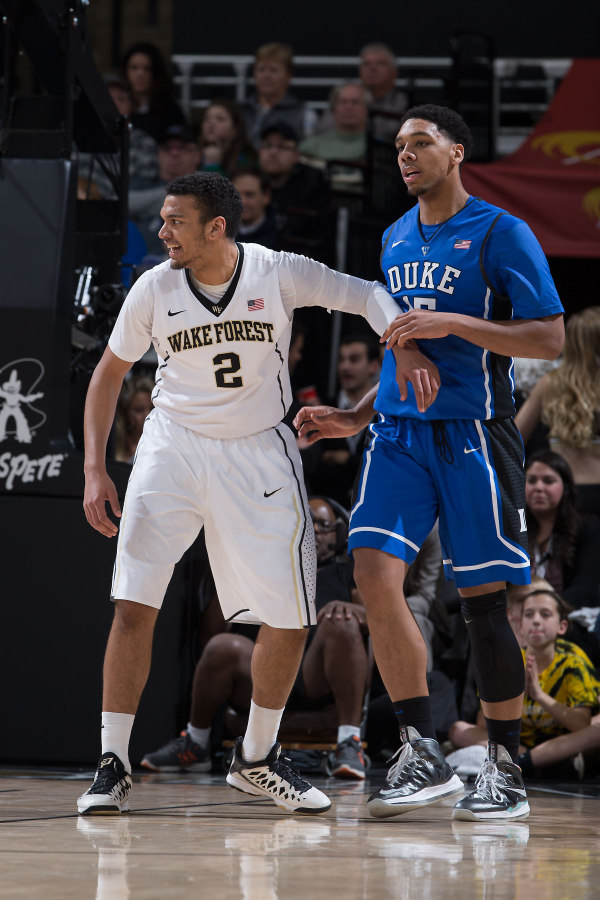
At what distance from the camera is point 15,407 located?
511 centimetres

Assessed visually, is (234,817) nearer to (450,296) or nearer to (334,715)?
(450,296)

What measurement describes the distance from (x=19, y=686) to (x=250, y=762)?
159 centimetres

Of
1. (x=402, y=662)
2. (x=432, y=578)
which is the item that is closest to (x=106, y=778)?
(x=402, y=662)

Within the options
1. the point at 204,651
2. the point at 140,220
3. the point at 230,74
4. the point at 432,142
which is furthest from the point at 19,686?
the point at 230,74

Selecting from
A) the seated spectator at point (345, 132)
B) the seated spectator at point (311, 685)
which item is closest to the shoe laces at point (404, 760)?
the seated spectator at point (311, 685)

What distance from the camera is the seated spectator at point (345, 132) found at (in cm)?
997

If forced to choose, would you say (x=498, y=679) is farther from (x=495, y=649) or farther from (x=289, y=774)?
(x=289, y=774)

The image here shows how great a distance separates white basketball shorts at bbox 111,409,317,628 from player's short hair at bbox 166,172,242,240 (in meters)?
0.66

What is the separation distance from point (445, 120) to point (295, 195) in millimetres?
5629

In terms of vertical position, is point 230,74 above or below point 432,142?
above

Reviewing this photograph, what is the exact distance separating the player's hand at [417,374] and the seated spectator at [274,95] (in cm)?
700

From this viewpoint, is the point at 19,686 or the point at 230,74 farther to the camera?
the point at 230,74

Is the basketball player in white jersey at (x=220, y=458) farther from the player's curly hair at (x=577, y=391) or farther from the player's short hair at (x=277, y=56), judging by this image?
the player's short hair at (x=277, y=56)

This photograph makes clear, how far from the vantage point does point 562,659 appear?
17.5 ft
